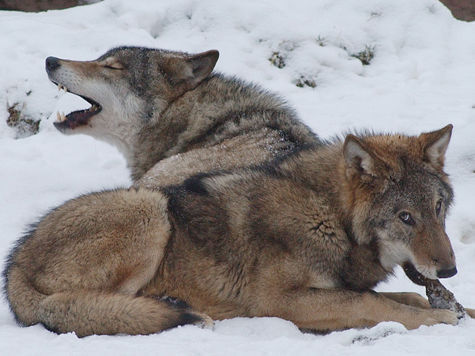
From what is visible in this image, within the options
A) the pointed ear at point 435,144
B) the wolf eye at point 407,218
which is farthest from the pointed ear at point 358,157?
the pointed ear at point 435,144

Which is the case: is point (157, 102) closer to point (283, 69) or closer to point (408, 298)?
point (408, 298)

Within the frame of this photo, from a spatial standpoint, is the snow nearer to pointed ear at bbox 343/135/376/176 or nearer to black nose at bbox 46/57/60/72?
black nose at bbox 46/57/60/72

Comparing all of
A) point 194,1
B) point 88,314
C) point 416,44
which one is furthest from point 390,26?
point 88,314

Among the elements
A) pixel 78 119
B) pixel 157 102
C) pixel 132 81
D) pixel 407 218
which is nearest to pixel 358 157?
pixel 407 218

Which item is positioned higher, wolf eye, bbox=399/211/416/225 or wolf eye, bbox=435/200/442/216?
wolf eye, bbox=435/200/442/216

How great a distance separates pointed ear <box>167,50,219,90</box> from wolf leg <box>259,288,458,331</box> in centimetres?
344

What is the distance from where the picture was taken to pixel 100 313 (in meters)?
Answer: 4.88

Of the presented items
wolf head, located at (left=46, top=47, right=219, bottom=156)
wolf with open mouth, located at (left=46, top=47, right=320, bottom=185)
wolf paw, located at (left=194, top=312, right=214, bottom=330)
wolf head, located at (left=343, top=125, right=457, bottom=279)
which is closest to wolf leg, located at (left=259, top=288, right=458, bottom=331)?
wolf head, located at (left=343, top=125, right=457, bottom=279)

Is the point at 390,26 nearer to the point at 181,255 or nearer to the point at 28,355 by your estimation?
the point at 181,255

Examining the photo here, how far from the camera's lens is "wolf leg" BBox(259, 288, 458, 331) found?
16.9 ft

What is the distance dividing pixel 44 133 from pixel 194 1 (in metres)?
4.15

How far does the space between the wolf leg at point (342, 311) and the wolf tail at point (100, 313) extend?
65cm

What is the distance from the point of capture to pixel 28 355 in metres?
4.18

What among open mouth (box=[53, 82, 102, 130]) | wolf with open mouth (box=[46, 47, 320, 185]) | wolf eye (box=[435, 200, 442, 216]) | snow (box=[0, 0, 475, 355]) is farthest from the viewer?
snow (box=[0, 0, 475, 355])
